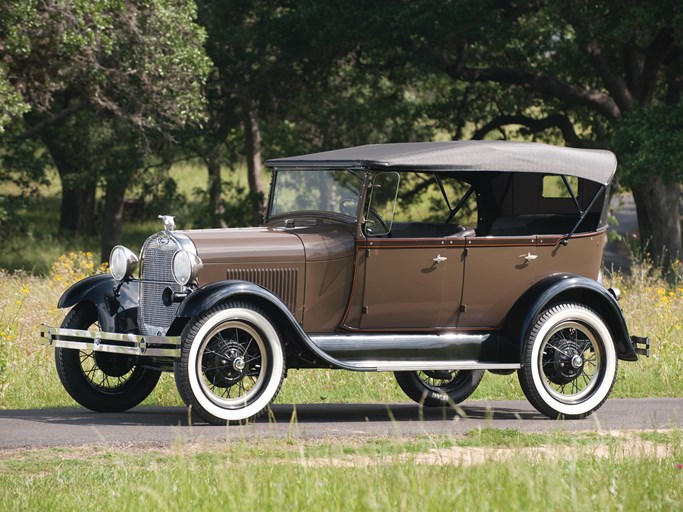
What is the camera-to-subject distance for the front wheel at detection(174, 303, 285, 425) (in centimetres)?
812

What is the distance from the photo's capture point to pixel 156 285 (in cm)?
889

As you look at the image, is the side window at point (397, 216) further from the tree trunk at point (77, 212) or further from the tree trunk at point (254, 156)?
the tree trunk at point (77, 212)

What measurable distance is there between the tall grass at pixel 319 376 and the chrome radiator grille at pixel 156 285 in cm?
137

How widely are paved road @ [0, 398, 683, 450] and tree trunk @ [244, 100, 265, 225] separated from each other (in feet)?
60.1

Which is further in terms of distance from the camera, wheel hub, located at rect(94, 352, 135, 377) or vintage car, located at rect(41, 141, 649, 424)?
wheel hub, located at rect(94, 352, 135, 377)

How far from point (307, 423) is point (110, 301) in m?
1.82

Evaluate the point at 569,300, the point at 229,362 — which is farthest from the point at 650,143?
the point at 229,362

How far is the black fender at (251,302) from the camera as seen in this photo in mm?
8156

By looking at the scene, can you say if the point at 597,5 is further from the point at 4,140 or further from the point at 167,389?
the point at 167,389

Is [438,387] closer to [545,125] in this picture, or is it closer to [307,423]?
[307,423]

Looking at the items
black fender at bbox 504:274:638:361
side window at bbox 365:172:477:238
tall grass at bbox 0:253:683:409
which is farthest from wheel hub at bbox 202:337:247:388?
black fender at bbox 504:274:638:361

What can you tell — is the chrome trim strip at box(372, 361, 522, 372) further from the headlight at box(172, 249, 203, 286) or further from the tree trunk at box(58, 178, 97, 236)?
the tree trunk at box(58, 178, 97, 236)

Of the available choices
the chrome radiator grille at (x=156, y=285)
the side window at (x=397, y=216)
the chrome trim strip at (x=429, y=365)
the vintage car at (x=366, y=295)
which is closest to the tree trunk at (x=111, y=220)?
the side window at (x=397, y=216)

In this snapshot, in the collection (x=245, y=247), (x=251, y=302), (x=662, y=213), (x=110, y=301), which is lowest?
(x=110, y=301)
